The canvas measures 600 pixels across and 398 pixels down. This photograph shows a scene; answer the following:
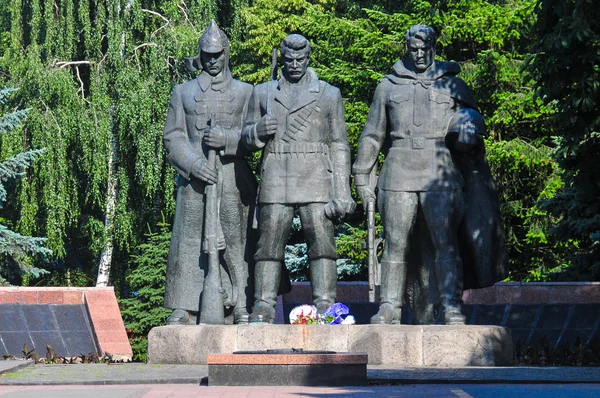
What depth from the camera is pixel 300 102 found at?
13031 millimetres

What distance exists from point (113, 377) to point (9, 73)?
1987 centimetres

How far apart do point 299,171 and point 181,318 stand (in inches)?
76.4

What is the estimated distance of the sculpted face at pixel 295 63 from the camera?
514 inches

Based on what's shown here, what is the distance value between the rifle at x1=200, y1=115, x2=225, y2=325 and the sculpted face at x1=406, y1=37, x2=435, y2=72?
2.21 metres

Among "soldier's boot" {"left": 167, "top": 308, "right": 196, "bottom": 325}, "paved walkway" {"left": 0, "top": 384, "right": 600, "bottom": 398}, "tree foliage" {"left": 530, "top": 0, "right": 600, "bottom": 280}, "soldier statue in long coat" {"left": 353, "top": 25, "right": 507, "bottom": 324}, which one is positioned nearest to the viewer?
"paved walkway" {"left": 0, "top": 384, "right": 600, "bottom": 398}

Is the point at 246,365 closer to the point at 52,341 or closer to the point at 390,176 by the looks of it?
the point at 390,176

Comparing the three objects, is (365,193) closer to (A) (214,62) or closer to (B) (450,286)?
(B) (450,286)

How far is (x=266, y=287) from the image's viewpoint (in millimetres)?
13102

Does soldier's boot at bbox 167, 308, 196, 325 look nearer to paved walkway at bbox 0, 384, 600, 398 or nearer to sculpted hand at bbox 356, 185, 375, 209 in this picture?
sculpted hand at bbox 356, 185, 375, 209

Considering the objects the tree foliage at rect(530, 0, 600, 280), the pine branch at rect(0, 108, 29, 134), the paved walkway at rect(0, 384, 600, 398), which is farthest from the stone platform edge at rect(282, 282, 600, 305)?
the pine branch at rect(0, 108, 29, 134)

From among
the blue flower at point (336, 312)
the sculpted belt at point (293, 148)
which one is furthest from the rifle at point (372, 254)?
the sculpted belt at point (293, 148)

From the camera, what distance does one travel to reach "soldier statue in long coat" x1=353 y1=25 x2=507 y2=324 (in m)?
12.9

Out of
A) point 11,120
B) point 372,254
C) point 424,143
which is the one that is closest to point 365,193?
point 372,254

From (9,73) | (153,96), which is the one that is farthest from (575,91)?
(9,73)
